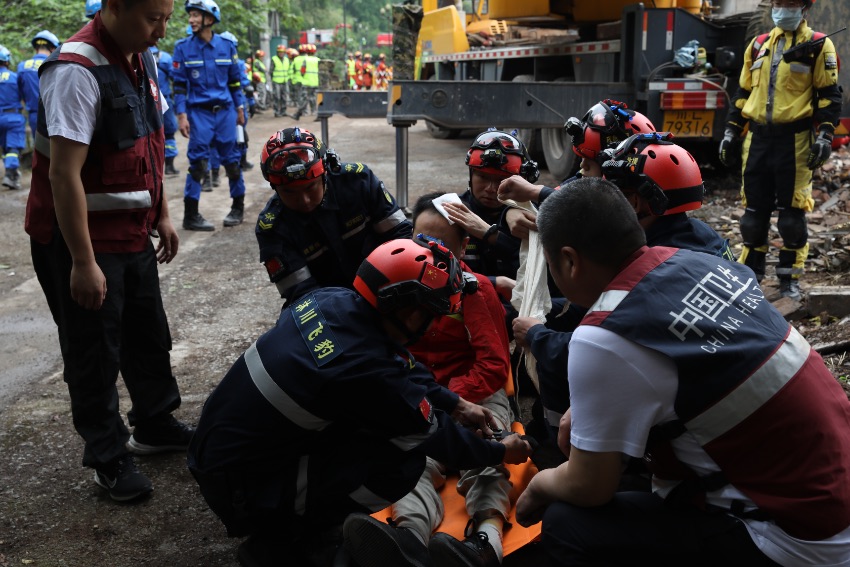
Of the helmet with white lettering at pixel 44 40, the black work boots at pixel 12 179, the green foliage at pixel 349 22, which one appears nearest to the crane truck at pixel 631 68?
the helmet with white lettering at pixel 44 40

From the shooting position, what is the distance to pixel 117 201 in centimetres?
335

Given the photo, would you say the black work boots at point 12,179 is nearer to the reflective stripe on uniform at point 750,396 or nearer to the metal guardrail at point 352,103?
the metal guardrail at point 352,103

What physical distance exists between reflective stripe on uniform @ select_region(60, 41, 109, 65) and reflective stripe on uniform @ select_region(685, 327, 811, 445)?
2.49 meters

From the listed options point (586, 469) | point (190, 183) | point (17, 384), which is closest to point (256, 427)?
point (586, 469)

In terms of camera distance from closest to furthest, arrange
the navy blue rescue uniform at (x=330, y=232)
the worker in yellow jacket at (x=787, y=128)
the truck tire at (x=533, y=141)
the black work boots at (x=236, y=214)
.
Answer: the navy blue rescue uniform at (x=330, y=232) < the worker in yellow jacket at (x=787, y=128) < the black work boots at (x=236, y=214) < the truck tire at (x=533, y=141)

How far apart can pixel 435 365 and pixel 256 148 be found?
44.7ft

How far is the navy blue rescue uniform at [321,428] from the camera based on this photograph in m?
2.61

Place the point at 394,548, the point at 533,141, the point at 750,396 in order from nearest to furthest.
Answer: the point at 750,396 < the point at 394,548 < the point at 533,141

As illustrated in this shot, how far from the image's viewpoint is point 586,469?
85.0 inches

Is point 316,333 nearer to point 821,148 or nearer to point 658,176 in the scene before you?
point 658,176

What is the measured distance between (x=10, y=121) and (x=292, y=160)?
32.4 ft

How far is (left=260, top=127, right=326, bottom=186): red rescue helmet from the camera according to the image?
3.80 meters

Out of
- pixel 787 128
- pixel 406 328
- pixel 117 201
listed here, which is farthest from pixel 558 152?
pixel 406 328

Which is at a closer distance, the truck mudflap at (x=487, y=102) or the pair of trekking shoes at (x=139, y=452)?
the pair of trekking shoes at (x=139, y=452)
